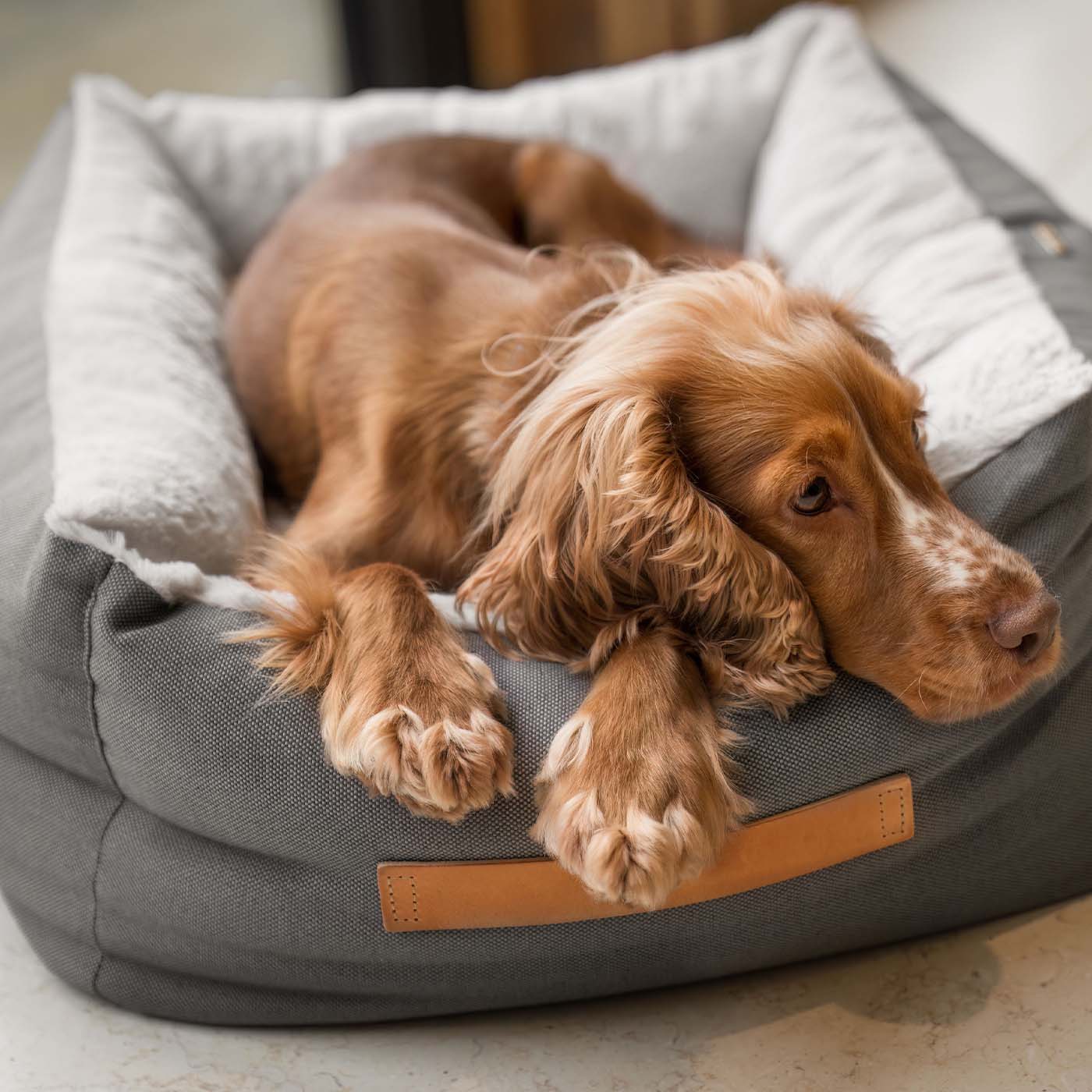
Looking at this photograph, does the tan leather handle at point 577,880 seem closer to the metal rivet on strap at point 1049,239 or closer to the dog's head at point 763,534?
the dog's head at point 763,534

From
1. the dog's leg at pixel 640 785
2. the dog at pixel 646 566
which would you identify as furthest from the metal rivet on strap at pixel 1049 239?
the dog's leg at pixel 640 785

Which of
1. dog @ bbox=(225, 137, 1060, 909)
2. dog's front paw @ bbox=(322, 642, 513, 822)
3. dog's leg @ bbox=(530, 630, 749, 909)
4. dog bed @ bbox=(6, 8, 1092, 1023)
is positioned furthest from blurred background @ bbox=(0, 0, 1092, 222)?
dog's front paw @ bbox=(322, 642, 513, 822)

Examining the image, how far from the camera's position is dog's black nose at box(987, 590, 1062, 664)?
1.74 metres

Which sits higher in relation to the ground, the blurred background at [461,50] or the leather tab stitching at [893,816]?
the leather tab stitching at [893,816]

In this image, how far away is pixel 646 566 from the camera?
5.95ft

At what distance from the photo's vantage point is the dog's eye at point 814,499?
1785 mm

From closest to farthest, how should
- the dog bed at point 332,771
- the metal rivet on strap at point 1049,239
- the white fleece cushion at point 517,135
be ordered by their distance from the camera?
the dog bed at point 332,771 < the white fleece cushion at point 517,135 < the metal rivet on strap at point 1049,239

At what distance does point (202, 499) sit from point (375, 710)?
64 cm

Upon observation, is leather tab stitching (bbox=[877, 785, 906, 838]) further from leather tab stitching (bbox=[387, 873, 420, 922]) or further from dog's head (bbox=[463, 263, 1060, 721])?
leather tab stitching (bbox=[387, 873, 420, 922])

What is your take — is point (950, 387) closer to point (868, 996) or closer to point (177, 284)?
point (868, 996)

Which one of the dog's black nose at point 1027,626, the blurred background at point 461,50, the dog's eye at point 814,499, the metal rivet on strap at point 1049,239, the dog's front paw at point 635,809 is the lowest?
the blurred background at point 461,50

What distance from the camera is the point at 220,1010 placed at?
6.48 feet

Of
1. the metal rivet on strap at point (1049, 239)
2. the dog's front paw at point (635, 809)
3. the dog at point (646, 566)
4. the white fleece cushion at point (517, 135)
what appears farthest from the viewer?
the metal rivet on strap at point (1049, 239)

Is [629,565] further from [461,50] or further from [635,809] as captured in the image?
[461,50]
